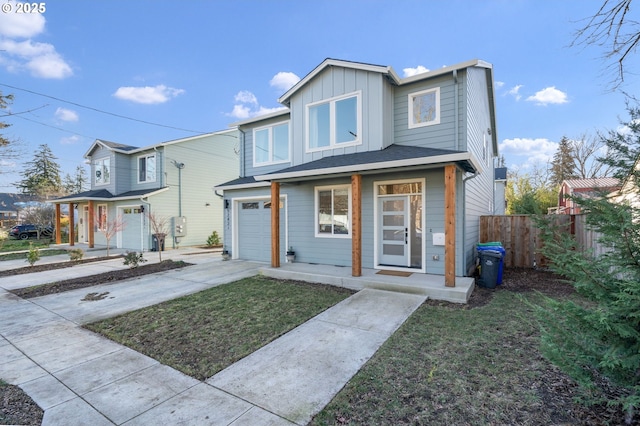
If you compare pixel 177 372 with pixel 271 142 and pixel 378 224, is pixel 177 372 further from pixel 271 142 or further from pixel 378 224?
pixel 271 142

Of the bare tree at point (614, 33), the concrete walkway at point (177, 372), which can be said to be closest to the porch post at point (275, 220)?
the concrete walkway at point (177, 372)

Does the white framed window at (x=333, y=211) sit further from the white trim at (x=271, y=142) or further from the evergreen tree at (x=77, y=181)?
the evergreen tree at (x=77, y=181)

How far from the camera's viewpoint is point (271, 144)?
1080 cm

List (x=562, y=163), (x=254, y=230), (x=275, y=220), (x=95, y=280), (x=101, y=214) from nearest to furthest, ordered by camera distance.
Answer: (x=95, y=280) < (x=275, y=220) < (x=254, y=230) < (x=101, y=214) < (x=562, y=163)

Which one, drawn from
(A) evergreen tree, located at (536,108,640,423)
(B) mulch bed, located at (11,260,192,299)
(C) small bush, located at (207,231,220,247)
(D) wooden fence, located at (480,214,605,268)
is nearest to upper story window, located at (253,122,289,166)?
(B) mulch bed, located at (11,260,192,299)

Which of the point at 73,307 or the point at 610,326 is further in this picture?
the point at 73,307

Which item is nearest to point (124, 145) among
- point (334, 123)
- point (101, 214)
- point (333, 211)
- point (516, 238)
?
point (101, 214)

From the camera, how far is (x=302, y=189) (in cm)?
941

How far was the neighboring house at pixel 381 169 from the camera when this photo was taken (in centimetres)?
700

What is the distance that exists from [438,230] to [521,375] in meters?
4.38

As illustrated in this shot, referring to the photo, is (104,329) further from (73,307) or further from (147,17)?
(147,17)

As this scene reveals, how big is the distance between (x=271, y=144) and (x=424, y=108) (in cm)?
557

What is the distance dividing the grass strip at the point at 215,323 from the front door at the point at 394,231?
6.72 feet

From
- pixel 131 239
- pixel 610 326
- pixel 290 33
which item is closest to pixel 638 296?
pixel 610 326
